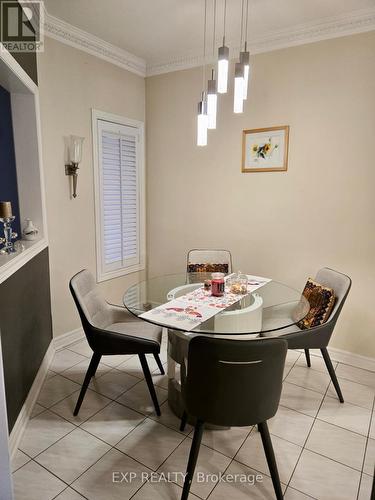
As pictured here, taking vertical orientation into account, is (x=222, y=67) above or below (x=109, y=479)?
above

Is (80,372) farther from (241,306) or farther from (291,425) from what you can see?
(291,425)

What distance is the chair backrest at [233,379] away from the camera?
1.37 meters

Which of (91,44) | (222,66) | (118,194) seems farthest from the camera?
(118,194)

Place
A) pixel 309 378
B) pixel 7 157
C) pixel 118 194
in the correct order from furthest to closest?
pixel 118 194 < pixel 309 378 < pixel 7 157

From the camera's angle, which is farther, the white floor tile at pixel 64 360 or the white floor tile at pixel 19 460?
the white floor tile at pixel 64 360

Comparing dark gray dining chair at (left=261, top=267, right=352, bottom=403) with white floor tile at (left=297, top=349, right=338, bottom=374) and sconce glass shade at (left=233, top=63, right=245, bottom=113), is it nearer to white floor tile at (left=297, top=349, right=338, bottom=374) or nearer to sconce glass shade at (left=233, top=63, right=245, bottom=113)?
white floor tile at (left=297, top=349, right=338, bottom=374)

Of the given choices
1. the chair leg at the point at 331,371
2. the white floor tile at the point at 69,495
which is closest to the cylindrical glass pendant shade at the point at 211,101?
the chair leg at the point at 331,371

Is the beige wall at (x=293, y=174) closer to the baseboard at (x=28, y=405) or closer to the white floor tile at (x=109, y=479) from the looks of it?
the baseboard at (x=28, y=405)

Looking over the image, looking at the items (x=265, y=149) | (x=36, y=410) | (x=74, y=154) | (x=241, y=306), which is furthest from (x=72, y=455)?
(x=265, y=149)

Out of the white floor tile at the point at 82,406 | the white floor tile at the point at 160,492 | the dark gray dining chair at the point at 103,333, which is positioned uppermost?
the dark gray dining chair at the point at 103,333

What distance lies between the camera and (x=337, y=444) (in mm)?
1988

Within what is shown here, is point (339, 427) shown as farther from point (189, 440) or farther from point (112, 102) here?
point (112, 102)

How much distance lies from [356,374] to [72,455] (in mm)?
2255

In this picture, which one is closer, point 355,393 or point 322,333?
point 322,333
